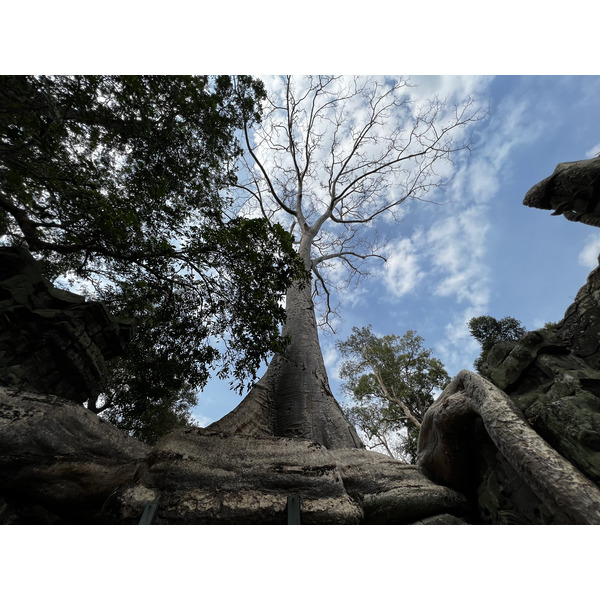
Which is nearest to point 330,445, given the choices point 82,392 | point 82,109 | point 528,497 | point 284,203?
point 528,497

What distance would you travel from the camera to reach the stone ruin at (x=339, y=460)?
1796 millimetres

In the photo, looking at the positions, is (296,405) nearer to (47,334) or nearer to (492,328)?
(47,334)

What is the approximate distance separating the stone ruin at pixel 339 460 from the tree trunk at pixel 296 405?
538 millimetres

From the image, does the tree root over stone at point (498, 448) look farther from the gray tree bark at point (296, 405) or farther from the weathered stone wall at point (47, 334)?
the weathered stone wall at point (47, 334)

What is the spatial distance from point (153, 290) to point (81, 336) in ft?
4.29

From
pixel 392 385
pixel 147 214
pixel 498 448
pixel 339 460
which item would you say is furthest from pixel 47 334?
pixel 392 385

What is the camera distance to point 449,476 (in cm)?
238

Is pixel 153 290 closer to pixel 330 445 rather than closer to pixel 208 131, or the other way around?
pixel 208 131

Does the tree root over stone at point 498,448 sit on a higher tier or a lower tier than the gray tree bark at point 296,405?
lower

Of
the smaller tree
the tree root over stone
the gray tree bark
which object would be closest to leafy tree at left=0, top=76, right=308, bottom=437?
the gray tree bark

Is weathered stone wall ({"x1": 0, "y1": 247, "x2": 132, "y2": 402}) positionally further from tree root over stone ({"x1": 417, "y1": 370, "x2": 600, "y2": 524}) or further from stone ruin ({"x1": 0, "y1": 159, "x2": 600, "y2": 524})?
tree root over stone ({"x1": 417, "y1": 370, "x2": 600, "y2": 524})

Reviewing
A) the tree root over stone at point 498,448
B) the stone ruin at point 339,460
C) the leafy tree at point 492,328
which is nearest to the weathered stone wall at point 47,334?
the stone ruin at point 339,460

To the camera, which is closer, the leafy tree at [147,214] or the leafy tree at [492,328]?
the leafy tree at [147,214]

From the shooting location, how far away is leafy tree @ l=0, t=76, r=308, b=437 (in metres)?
3.04
